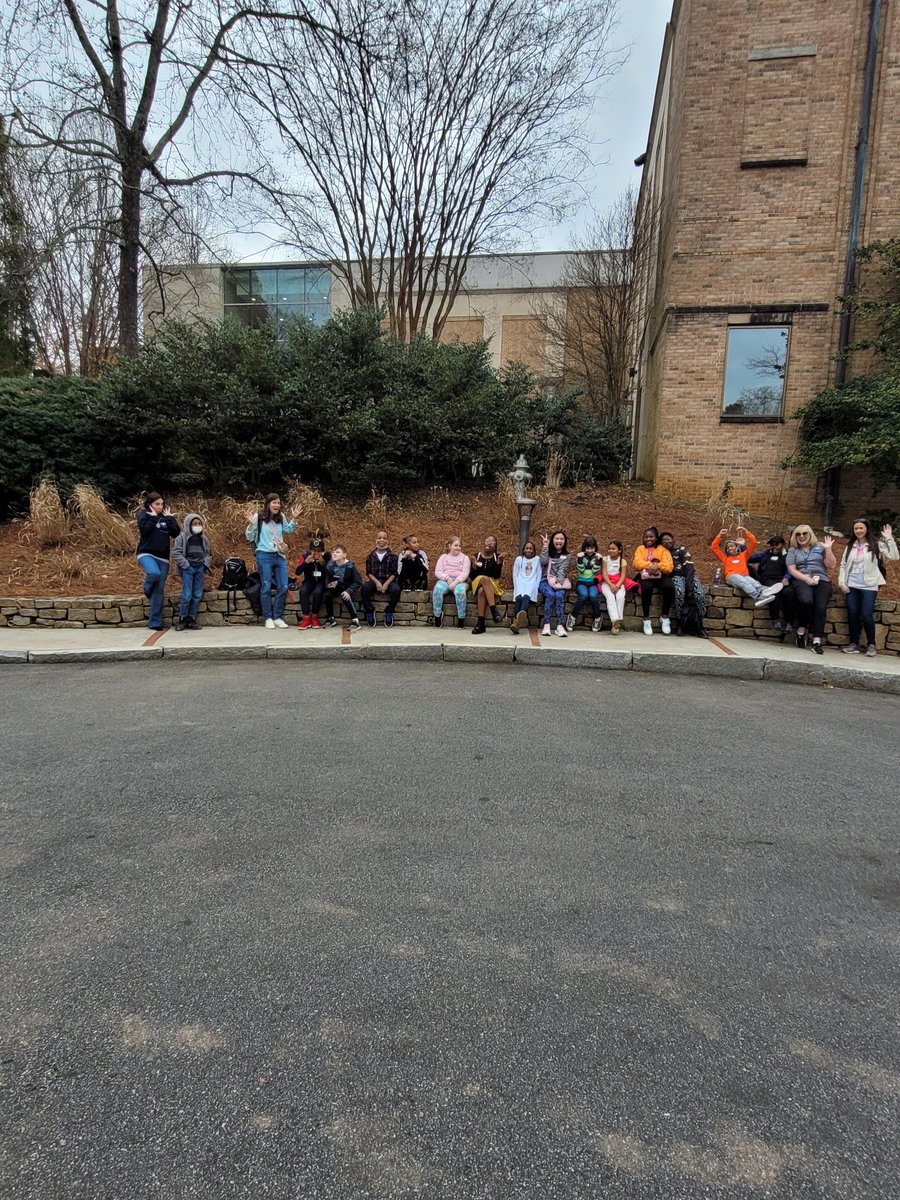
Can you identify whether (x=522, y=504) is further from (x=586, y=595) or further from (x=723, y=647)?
(x=723, y=647)

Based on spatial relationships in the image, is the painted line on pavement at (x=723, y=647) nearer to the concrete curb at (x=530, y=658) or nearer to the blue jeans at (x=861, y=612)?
the concrete curb at (x=530, y=658)

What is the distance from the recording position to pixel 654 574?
28.9 ft

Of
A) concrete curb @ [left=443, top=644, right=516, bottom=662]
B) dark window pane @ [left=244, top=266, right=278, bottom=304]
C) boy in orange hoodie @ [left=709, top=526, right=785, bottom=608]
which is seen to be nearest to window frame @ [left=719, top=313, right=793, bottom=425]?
boy in orange hoodie @ [left=709, top=526, right=785, bottom=608]

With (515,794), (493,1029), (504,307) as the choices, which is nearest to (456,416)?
(515,794)

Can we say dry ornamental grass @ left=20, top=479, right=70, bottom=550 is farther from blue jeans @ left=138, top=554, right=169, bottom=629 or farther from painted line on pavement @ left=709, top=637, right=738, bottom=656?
painted line on pavement @ left=709, top=637, right=738, bottom=656

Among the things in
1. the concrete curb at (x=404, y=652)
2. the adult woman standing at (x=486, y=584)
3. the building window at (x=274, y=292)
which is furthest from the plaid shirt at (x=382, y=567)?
the building window at (x=274, y=292)

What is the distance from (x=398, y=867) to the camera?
3.05 m

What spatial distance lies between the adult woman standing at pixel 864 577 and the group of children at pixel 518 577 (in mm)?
45

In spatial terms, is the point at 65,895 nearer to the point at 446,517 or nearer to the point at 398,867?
the point at 398,867

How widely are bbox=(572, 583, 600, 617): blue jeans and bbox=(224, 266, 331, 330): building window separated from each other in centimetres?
2687

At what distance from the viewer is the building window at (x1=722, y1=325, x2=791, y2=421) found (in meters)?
13.4

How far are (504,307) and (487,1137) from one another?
3081 cm

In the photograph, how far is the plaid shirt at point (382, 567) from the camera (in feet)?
29.9

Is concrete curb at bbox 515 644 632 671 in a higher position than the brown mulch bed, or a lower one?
lower
